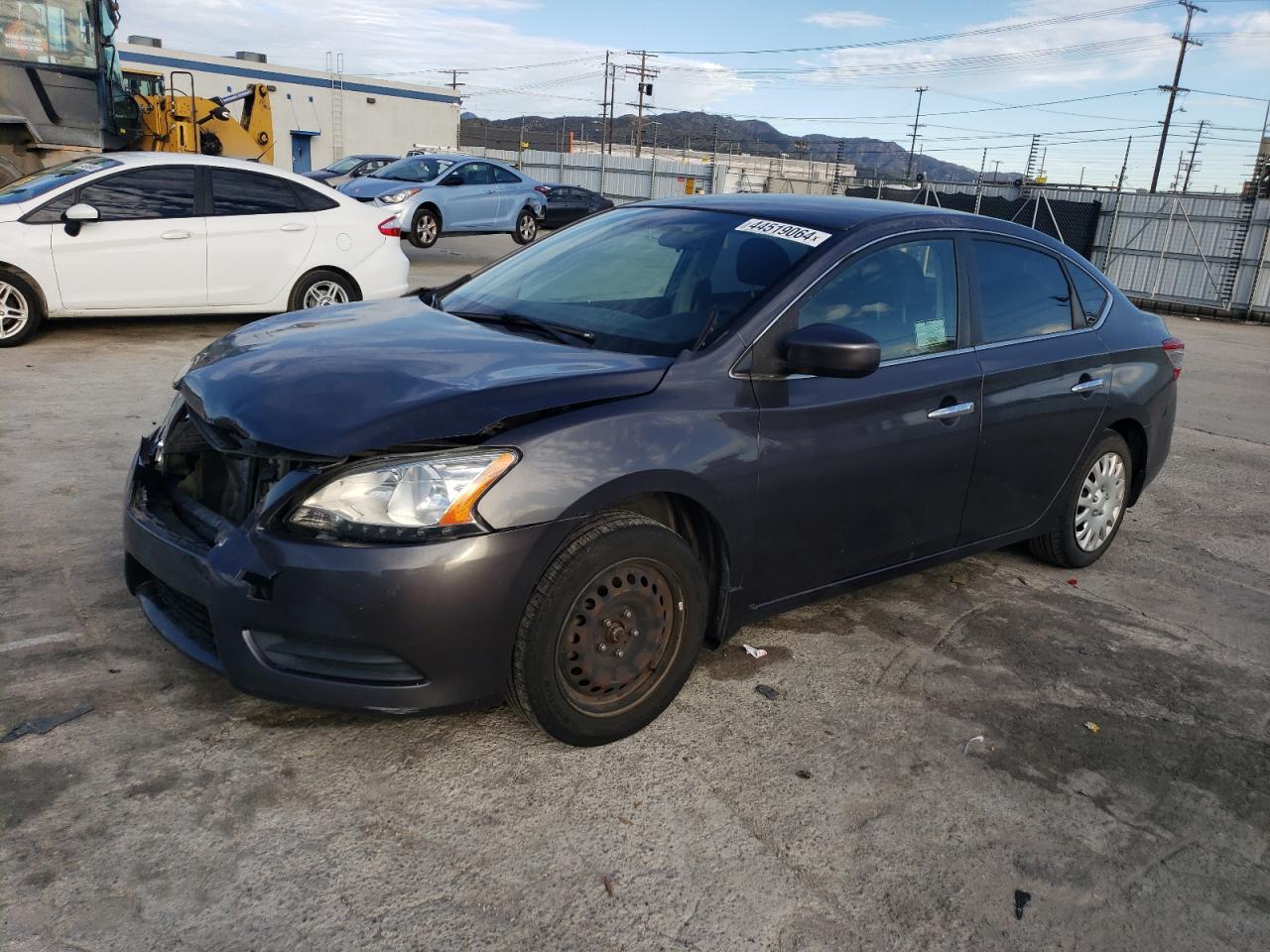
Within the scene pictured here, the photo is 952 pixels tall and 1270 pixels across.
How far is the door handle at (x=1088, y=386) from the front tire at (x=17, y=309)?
768 cm

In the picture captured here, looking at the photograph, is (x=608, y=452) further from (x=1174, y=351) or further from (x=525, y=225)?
(x=525, y=225)

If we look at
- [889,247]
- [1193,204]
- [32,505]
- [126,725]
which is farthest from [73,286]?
[1193,204]

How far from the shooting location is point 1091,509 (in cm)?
495

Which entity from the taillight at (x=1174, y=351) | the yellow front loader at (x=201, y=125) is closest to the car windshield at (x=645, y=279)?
the taillight at (x=1174, y=351)

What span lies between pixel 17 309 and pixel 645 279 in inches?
259

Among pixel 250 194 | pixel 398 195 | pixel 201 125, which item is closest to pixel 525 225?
pixel 398 195

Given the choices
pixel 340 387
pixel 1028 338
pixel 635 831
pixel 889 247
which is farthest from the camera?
pixel 1028 338

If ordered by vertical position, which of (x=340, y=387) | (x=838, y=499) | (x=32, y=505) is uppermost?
(x=340, y=387)

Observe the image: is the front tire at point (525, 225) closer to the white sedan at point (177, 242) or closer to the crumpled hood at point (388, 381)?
the white sedan at point (177, 242)

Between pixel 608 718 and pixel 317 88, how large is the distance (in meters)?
51.5

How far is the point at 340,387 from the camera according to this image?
2998 millimetres

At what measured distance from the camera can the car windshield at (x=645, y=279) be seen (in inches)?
138

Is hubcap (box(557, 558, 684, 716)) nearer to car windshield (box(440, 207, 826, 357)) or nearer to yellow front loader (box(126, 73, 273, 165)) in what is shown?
car windshield (box(440, 207, 826, 357))

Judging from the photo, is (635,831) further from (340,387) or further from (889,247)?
(889,247)
